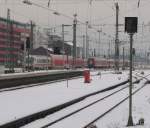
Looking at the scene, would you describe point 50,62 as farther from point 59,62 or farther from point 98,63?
point 98,63

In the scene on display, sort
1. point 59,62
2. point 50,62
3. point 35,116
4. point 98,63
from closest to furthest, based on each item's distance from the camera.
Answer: point 35,116, point 50,62, point 59,62, point 98,63

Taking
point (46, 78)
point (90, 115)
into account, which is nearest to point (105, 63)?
point (46, 78)

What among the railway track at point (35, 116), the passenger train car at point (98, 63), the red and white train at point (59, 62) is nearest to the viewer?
the railway track at point (35, 116)

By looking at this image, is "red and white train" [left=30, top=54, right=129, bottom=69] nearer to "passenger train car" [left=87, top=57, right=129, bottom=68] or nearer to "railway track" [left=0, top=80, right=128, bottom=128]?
"passenger train car" [left=87, top=57, right=129, bottom=68]

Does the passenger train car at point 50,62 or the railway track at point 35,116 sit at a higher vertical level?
the passenger train car at point 50,62

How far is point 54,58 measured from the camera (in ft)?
295

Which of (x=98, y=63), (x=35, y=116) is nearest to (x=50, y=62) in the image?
(x=98, y=63)

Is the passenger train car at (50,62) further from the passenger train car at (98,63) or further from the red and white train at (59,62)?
the passenger train car at (98,63)

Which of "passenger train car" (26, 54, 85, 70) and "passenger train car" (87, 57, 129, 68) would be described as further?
"passenger train car" (87, 57, 129, 68)

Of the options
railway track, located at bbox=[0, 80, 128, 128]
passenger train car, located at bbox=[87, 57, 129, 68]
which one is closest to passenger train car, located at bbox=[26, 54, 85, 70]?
→ passenger train car, located at bbox=[87, 57, 129, 68]

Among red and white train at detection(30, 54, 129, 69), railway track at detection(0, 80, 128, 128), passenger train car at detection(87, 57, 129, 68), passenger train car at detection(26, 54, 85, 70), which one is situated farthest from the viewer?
passenger train car at detection(87, 57, 129, 68)

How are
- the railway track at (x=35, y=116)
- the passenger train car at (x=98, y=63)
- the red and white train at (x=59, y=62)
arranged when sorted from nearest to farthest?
the railway track at (x=35, y=116), the red and white train at (x=59, y=62), the passenger train car at (x=98, y=63)

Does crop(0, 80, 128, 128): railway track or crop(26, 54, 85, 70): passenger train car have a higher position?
crop(26, 54, 85, 70): passenger train car

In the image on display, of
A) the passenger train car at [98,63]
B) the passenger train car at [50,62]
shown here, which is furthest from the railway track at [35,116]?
the passenger train car at [98,63]
